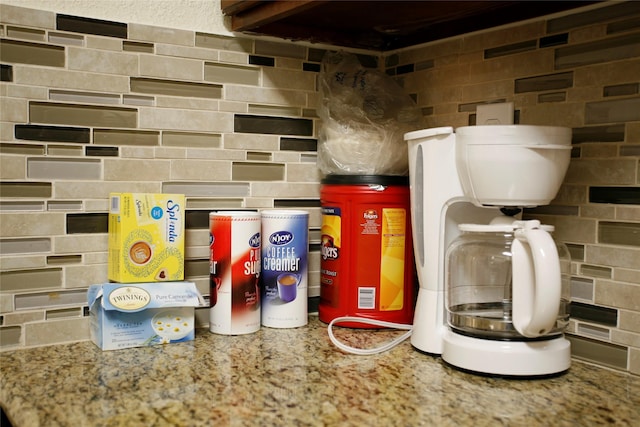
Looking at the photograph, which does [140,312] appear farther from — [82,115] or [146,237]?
[82,115]

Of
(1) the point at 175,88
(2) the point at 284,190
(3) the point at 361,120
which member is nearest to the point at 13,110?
(1) the point at 175,88

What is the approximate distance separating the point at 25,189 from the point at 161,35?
369mm

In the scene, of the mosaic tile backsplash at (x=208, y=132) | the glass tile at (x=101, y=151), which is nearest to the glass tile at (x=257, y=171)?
the mosaic tile backsplash at (x=208, y=132)

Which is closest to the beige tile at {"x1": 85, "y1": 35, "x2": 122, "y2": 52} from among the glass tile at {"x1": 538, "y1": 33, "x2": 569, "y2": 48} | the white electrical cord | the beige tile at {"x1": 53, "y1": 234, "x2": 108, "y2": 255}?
the beige tile at {"x1": 53, "y1": 234, "x2": 108, "y2": 255}

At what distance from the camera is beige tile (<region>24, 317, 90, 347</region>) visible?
109 centimetres

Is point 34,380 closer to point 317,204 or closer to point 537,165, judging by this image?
point 317,204

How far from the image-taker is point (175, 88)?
3.91 ft

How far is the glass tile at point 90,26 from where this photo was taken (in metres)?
1.09

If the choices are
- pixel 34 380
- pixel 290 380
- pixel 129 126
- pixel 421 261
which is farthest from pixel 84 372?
pixel 421 261

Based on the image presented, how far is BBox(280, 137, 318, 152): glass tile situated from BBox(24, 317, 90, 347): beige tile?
1.67 feet

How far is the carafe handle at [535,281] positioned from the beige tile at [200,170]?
1.93 feet

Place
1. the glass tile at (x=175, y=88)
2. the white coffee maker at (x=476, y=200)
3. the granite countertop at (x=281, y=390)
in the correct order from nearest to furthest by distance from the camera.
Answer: the granite countertop at (x=281, y=390)
the white coffee maker at (x=476, y=200)
the glass tile at (x=175, y=88)

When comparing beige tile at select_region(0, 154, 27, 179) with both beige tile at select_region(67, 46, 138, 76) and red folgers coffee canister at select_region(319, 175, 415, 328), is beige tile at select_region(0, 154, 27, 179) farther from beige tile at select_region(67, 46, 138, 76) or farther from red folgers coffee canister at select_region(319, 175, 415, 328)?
red folgers coffee canister at select_region(319, 175, 415, 328)

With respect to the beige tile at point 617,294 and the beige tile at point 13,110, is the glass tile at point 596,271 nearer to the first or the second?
the beige tile at point 617,294
